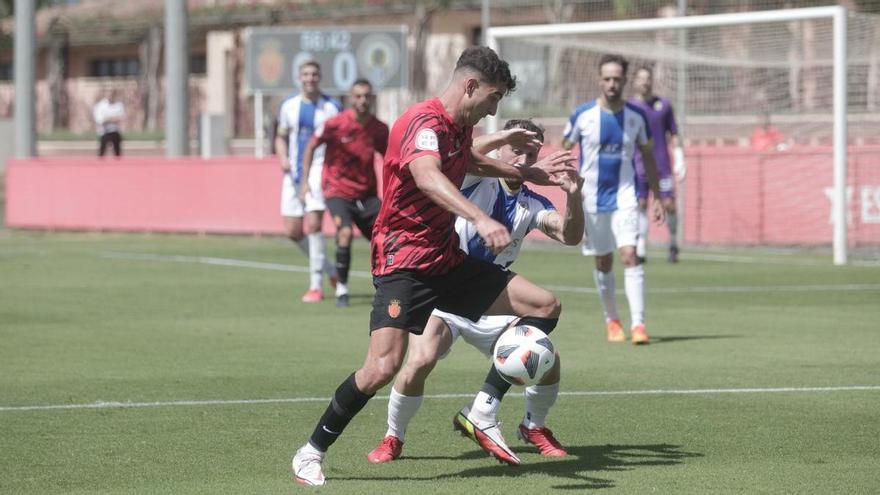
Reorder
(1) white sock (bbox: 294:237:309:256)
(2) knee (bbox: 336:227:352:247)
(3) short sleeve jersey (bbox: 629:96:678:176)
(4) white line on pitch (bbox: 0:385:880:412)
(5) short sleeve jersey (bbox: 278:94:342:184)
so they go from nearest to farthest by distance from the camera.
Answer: (4) white line on pitch (bbox: 0:385:880:412)
(2) knee (bbox: 336:227:352:247)
(5) short sleeve jersey (bbox: 278:94:342:184)
(1) white sock (bbox: 294:237:309:256)
(3) short sleeve jersey (bbox: 629:96:678:176)

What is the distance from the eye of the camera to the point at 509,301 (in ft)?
24.3

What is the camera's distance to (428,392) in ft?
32.2

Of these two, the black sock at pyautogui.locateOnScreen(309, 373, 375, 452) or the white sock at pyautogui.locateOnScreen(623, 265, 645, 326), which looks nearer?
the black sock at pyautogui.locateOnScreen(309, 373, 375, 452)

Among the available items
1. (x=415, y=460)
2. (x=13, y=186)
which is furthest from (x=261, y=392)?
(x=13, y=186)

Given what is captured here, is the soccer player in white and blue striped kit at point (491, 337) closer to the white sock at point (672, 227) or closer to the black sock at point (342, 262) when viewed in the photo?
the black sock at point (342, 262)

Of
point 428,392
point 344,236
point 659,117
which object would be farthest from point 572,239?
point 659,117

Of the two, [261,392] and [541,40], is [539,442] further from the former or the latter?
[541,40]

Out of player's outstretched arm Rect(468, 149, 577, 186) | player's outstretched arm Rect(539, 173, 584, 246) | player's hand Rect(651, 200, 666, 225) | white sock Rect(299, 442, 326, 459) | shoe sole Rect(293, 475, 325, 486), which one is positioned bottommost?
shoe sole Rect(293, 475, 325, 486)

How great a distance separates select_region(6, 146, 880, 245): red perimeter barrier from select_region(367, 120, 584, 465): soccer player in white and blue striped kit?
45.3 ft

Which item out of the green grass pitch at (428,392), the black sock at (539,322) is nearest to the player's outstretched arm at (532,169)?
the black sock at (539,322)

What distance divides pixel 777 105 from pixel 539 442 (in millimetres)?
16817

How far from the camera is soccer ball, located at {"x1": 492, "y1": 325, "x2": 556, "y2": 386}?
23.5 feet

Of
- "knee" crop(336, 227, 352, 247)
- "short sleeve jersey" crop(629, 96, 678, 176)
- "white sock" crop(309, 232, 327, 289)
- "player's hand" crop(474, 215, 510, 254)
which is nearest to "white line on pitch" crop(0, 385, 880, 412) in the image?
"player's hand" crop(474, 215, 510, 254)

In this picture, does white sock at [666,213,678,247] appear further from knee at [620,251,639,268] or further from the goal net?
knee at [620,251,639,268]
